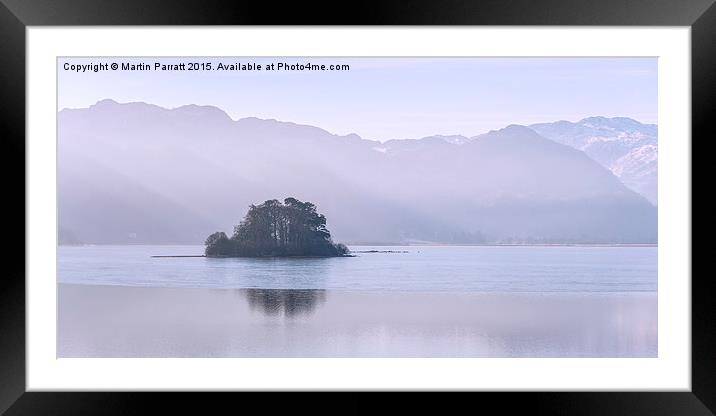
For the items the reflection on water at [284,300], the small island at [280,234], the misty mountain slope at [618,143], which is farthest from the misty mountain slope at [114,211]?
the misty mountain slope at [618,143]

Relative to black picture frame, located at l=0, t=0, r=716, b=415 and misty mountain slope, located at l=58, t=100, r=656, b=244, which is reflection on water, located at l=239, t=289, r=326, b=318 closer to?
misty mountain slope, located at l=58, t=100, r=656, b=244

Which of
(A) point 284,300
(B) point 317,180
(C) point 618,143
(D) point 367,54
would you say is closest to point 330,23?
(D) point 367,54

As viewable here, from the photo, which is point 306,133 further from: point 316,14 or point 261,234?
point 316,14

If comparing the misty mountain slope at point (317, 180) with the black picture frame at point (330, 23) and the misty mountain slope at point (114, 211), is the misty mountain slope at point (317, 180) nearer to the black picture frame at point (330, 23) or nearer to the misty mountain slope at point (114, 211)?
the misty mountain slope at point (114, 211)

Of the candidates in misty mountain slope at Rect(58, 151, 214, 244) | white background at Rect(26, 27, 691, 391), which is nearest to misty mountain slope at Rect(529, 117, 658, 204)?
misty mountain slope at Rect(58, 151, 214, 244)

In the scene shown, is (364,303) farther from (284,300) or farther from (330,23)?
(330,23)

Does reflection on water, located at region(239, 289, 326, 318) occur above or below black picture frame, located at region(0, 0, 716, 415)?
below
